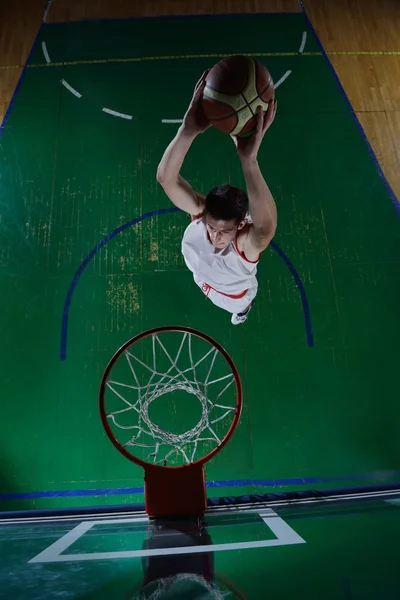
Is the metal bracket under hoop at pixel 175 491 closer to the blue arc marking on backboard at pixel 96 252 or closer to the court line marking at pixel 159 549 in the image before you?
the court line marking at pixel 159 549

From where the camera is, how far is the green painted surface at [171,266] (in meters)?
4.45

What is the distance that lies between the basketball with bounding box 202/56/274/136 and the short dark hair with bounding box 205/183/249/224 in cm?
35

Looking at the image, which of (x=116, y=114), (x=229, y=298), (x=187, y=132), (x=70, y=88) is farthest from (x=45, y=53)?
(x=187, y=132)

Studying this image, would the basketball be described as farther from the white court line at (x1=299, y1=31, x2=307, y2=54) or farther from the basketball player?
the white court line at (x1=299, y1=31, x2=307, y2=54)

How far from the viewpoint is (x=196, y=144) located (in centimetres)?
573

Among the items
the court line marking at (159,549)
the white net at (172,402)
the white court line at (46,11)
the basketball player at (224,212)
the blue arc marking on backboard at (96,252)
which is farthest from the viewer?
the white court line at (46,11)

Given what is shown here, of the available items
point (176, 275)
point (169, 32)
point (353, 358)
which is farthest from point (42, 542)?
point (169, 32)

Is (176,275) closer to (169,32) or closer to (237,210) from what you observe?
(237,210)

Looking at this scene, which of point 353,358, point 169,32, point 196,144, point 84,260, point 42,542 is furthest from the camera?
point 169,32

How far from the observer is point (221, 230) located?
104 inches

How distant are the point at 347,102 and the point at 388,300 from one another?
110 inches

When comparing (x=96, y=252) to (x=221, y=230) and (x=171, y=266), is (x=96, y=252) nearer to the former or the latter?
(x=171, y=266)

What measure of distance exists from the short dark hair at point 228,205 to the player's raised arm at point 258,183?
17 cm

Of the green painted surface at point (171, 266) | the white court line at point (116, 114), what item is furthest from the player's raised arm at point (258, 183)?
the white court line at point (116, 114)
